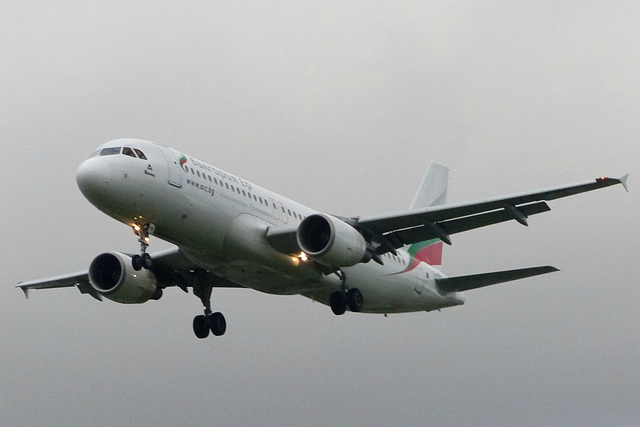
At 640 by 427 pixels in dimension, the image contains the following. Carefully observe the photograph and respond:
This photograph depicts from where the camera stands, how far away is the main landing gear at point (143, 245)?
33969mm

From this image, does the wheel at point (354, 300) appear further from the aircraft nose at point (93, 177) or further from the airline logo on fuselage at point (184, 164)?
the aircraft nose at point (93, 177)

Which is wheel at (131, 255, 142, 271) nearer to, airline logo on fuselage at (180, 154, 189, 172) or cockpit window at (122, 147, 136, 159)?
airline logo on fuselage at (180, 154, 189, 172)

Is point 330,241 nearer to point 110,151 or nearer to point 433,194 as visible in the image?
point 110,151

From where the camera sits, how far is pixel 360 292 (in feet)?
131

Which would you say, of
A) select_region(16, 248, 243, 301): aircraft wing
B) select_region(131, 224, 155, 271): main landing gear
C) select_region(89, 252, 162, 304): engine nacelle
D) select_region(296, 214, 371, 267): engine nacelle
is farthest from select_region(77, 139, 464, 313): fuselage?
select_region(89, 252, 162, 304): engine nacelle

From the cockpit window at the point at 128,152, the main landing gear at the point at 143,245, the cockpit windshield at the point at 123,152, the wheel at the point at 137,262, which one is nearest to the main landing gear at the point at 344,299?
the main landing gear at the point at 143,245

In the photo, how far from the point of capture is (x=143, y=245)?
113 ft

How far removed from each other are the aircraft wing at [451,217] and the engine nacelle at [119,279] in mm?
8120

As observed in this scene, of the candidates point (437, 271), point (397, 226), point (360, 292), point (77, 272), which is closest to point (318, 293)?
point (360, 292)

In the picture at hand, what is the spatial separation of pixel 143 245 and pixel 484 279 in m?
13.5

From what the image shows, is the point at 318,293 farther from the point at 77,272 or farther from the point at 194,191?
the point at 77,272

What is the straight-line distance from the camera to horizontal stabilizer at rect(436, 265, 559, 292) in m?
38.3

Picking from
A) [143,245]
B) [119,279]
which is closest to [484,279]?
[119,279]

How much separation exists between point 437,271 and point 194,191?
1348cm
